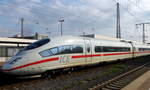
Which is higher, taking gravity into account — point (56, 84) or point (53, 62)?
point (53, 62)

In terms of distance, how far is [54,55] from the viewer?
11.2 metres

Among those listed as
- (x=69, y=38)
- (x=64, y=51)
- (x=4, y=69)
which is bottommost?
(x=4, y=69)

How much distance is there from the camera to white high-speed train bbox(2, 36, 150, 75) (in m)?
9.85

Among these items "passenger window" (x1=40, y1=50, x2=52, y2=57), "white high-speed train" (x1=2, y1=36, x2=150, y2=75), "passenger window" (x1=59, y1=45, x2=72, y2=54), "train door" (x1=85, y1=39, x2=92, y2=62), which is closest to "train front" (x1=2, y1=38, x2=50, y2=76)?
"white high-speed train" (x1=2, y1=36, x2=150, y2=75)

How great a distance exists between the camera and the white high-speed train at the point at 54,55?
9852 mm

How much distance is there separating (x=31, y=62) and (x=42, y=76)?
1.52m

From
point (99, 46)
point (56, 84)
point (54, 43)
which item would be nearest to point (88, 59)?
A: point (99, 46)

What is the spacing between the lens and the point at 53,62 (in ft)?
36.0

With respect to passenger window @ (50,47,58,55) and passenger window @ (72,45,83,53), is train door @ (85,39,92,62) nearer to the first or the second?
passenger window @ (72,45,83,53)

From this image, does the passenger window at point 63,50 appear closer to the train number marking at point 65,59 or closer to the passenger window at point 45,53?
the passenger window at point 45,53

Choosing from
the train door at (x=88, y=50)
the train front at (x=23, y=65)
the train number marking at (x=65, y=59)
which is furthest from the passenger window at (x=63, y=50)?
the train door at (x=88, y=50)

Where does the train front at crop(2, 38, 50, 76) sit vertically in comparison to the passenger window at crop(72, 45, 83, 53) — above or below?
below

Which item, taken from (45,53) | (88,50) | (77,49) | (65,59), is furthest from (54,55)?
(88,50)

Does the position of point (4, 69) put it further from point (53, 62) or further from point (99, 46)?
point (99, 46)
